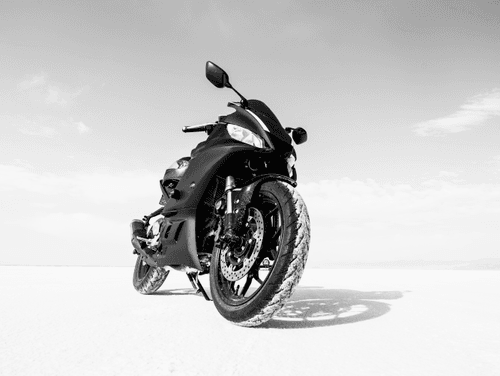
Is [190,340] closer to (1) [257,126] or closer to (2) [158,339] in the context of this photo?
(2) [158,339]

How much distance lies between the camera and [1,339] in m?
2.30

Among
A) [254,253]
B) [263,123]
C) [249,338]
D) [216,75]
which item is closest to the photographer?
[249,338]

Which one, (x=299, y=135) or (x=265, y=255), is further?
(x=299, y=135)

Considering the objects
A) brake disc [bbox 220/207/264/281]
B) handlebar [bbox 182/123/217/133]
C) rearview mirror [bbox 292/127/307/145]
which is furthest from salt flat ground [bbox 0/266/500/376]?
handlebar [bbox 182/123/217/133]

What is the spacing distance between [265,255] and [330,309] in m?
0.90

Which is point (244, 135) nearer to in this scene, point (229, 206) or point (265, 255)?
point (229, 206)

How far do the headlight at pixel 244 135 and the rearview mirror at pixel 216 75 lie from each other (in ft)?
1.22

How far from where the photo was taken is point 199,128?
411cm

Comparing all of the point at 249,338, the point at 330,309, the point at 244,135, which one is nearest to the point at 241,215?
the point at 244,135

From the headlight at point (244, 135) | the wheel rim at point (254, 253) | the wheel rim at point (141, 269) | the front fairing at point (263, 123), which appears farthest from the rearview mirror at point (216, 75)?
the wheel rim at point (141, 269)

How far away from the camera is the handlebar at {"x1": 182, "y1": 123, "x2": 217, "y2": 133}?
13.3 ft

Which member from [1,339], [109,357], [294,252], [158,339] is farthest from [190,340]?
[1,339]

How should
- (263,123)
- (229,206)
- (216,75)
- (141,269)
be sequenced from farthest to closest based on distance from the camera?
(141,269), (216,75), (263,123), (229,206)

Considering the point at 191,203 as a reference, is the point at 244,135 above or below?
above
